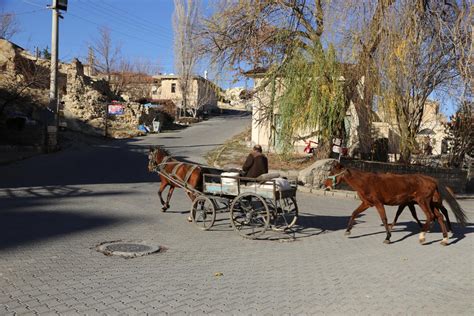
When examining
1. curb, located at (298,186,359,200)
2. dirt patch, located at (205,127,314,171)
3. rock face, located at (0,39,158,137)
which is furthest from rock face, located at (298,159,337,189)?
rock face, located at (0,39,158,137)

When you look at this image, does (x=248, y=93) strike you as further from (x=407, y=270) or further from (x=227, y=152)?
(x=407, y=270)

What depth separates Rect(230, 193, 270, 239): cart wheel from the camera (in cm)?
1009

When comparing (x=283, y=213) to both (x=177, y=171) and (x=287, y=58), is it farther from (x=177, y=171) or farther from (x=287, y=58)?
(x=287, y=58)

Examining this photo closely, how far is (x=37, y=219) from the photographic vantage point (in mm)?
10500

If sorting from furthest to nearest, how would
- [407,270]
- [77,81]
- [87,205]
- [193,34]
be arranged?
[77,81] < [193,34] < [87,205] < [407,270]

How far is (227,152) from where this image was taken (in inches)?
1144

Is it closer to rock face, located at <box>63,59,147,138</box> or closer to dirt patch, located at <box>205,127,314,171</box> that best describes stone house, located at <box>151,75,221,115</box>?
rock face, located at <box>63,59,147,138</box>

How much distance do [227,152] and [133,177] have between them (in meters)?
10.3

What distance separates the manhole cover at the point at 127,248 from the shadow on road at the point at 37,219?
123 cm

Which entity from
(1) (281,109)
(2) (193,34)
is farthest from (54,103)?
(1) (281,109)

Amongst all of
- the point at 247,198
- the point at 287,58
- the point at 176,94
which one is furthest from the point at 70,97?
the point at 247,198

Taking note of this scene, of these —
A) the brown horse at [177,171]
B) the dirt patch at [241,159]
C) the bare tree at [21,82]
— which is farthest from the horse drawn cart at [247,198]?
the bare tree at [21,82]

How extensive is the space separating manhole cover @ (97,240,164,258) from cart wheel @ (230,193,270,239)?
2196 mm

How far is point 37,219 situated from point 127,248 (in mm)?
3284
